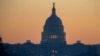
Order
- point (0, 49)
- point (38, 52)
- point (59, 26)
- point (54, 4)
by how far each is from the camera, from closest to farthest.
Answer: point (54, 4)
point (0, 49)
point (38, 52)
point (59, 26)

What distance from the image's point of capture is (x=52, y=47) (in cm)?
2255

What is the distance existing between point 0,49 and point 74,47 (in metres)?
3.34

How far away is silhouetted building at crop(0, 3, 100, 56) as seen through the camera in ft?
69.9

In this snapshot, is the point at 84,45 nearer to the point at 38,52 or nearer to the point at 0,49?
the point at 38,52

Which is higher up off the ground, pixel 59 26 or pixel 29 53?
pixel 59 26

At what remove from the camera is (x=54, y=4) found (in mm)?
18562

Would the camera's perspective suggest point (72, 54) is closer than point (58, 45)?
Yes

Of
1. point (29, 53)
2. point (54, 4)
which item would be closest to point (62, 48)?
point (29, 53)

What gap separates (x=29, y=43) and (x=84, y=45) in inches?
85.5

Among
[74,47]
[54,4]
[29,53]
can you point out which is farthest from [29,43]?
[54,4]

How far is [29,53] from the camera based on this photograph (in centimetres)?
2122

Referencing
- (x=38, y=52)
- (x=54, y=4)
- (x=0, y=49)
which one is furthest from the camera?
(x=38, y=52)

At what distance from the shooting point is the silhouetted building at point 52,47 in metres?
21.3

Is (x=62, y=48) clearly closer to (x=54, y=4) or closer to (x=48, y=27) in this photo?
(x=48, y=27)
